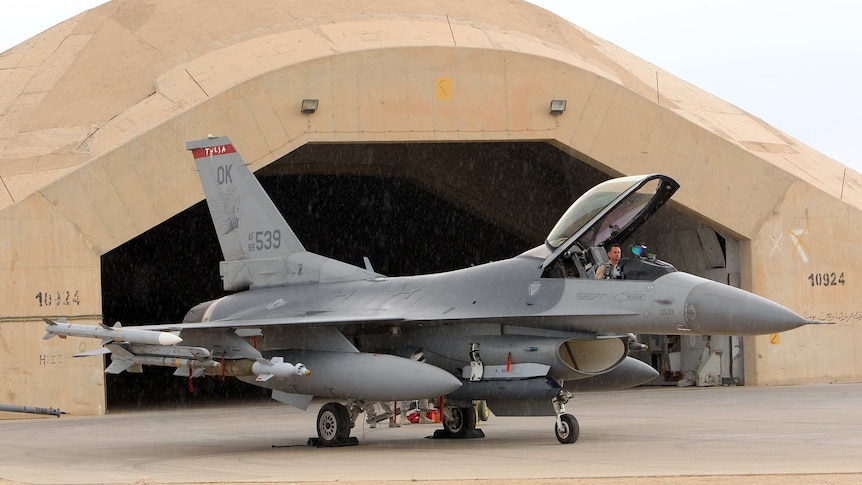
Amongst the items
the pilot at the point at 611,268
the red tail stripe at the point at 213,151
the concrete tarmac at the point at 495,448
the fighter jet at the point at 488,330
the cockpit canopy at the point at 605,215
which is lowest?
the concrete tarmac at the point at 495,448

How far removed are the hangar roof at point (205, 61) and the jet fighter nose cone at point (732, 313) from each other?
14.0 m

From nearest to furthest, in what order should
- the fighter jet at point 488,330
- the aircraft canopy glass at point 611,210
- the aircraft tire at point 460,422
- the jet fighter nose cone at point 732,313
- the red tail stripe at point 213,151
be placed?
the jet fighter nose cone at point 732,313
the fighter jet at point 488,330
the aircraft canopy glass at point 611,210
the aircraft tire at point 460,422
the red tail stripe at point 213,151

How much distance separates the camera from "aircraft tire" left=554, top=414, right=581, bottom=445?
13.9 m

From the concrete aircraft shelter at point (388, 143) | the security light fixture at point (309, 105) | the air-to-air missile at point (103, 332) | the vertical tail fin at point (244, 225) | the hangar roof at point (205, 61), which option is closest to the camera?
the air-to-air missile at point (103, 332)

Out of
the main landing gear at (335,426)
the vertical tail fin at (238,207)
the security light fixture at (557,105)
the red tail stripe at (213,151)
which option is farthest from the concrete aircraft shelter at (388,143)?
the main landing gear at (335,426)

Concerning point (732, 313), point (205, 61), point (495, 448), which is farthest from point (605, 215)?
point (205, 61)

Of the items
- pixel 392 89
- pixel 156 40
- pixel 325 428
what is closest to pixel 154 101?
pixel 156 40

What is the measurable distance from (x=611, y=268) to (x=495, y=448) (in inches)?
108

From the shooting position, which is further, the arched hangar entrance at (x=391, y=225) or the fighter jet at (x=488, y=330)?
the arched hangar entrance at (x=391, y=225)

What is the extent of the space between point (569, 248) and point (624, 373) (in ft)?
8.07

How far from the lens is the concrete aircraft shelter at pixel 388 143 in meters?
22.8

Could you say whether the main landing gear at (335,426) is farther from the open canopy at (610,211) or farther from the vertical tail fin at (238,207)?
the open canopy at (610,211)

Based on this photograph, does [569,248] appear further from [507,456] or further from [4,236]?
[4,236]

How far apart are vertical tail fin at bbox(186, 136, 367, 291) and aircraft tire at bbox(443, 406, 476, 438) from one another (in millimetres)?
3078
